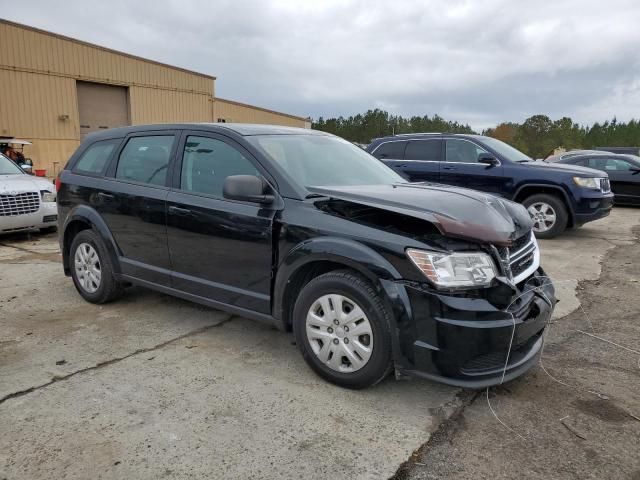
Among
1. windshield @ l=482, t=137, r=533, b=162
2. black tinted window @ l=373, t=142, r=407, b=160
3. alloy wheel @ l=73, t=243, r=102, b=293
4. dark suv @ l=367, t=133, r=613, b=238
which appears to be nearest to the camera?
alloy wheel @ l=73, t=243, r=102, b=293

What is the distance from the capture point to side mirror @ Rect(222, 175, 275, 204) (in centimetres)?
320

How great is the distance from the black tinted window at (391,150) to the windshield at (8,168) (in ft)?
21.6

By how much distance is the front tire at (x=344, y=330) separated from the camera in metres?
2.82

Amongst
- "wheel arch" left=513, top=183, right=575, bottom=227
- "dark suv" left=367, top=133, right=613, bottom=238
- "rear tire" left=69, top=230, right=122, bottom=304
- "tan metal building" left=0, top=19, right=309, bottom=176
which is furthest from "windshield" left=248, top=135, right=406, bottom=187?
"tan metal building" left=0, top=19, right=309, bottom=176

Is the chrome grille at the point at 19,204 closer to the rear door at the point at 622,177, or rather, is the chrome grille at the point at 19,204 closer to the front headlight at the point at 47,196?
the front headlight at the point at 47,196

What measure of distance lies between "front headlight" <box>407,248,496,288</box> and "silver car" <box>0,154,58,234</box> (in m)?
7.12

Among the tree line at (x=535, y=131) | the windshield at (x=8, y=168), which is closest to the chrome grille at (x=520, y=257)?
the windshield at (x=8, y=168)

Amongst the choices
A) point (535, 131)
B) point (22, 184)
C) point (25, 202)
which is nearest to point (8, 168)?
point (22, 184)

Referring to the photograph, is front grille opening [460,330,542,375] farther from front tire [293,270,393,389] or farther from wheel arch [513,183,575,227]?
wheel arch [513,183,575,227]

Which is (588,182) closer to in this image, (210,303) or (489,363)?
(489,363)

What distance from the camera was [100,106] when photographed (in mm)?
25688

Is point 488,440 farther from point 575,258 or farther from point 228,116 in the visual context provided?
point 228,116

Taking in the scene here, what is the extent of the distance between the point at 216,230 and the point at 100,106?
25.5 m

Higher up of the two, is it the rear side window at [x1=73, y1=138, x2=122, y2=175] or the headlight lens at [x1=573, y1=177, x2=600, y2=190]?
the rear side window at [x1=73, y1=138, x2=122, y2=175]
